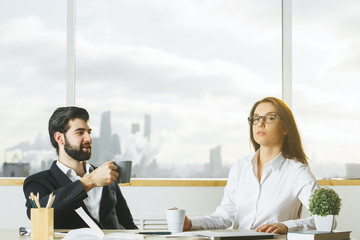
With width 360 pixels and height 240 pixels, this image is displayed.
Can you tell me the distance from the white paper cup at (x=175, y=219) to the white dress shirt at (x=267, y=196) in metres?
0.27

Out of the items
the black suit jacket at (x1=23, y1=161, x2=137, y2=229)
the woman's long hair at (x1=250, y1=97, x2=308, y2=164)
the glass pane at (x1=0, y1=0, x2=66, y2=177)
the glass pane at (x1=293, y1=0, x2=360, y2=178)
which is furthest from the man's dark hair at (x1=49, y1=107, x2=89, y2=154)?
the glass pane at (x1=293, y1=0, x2=360, y2=178)

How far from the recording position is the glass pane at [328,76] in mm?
3791

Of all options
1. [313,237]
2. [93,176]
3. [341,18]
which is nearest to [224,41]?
[341,18]

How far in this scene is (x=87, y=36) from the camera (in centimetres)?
374

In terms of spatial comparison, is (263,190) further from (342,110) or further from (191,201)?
(342,110)

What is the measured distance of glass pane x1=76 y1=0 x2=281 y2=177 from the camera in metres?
3.72

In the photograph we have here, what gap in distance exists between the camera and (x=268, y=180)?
7.86ft

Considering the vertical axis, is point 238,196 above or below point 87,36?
below

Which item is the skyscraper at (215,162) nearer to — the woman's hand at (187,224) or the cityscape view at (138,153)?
the cityscape view at (138,153)

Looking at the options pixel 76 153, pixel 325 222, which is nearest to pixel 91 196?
pixel 76 153

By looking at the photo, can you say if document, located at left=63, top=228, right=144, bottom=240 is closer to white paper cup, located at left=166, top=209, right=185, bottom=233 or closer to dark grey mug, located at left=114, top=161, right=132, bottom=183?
white paper cup, located at left=166, top=209, right=185, bottom=233

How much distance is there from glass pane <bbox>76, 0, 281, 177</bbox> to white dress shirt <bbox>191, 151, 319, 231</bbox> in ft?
4.10

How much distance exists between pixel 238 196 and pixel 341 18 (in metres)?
2.01

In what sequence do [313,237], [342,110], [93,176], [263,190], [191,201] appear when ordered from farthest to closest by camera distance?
[342,110]
[191,201]
[263,190]
[93,176]
[313,237]
